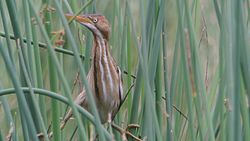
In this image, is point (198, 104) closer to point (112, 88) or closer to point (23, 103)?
point (23, 103)

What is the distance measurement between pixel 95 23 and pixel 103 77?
0.12m

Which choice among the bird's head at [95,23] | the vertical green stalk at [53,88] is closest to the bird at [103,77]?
the bird's head at [95,23]

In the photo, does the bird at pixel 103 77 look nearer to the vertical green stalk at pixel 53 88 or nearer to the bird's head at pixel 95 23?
the bird's head at pixel 95 23

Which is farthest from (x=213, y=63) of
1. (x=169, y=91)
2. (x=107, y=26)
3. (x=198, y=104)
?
(x=198, y=104)

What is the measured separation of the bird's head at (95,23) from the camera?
127cm

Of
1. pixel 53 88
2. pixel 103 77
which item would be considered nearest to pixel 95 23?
pixel 103 77

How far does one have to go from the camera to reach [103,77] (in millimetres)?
1325

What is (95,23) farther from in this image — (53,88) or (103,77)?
(53,88)

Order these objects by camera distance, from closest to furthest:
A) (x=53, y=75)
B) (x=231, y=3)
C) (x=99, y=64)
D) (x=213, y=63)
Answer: (x=231, y=3)
(x=53, y=75)
(x=99, y=64)
(x=213, y=63)

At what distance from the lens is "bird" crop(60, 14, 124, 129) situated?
131cm

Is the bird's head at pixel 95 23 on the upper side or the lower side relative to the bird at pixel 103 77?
upper

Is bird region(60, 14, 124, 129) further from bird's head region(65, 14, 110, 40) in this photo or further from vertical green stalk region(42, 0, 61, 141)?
vertical green stalk region(42, 0, 61, 141)

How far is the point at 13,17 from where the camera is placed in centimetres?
96

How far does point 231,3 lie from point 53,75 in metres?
0.42
